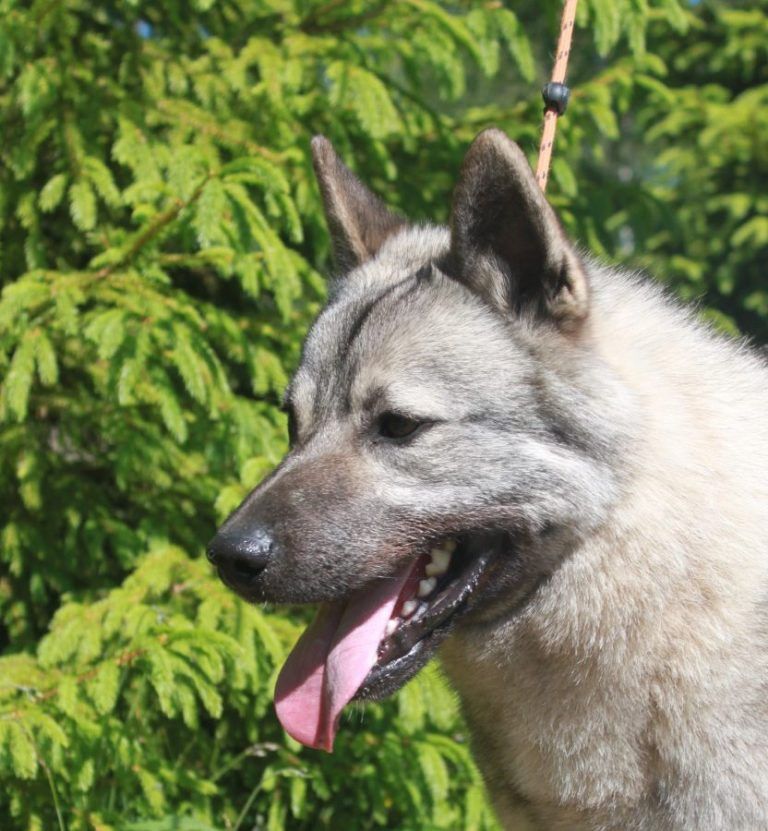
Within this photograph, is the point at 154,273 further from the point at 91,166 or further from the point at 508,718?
the point at 508,718

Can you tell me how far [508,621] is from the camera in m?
2.35

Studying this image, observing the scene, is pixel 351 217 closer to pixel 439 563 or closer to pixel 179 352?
pixel 179 352

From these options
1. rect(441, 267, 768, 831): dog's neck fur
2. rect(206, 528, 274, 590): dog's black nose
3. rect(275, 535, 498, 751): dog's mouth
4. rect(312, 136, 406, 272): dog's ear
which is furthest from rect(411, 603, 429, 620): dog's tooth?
rect(312, 136, 406, 272): dog's ear

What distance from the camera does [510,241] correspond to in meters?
2.36

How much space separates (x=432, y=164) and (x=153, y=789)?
278 cm

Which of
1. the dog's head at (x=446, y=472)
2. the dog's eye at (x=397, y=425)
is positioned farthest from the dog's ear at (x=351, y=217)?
the dog's eye at (x=397, y=425)

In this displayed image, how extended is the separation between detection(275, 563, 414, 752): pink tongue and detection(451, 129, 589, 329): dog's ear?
25.8 inches

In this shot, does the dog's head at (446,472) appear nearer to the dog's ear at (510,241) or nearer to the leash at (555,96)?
the dog's ear at (510,241)

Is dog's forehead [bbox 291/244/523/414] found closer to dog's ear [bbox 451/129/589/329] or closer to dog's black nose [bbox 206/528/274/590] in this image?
dog's ear [bbox 451/129/589/329]

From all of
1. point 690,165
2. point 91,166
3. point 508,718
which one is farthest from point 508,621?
point 690,165

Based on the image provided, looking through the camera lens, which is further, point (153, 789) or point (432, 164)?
point (432, 164)

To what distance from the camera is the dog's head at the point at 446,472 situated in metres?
2.24

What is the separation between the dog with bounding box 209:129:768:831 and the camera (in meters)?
2.24

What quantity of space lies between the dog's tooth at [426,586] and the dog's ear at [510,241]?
63 centimetres
